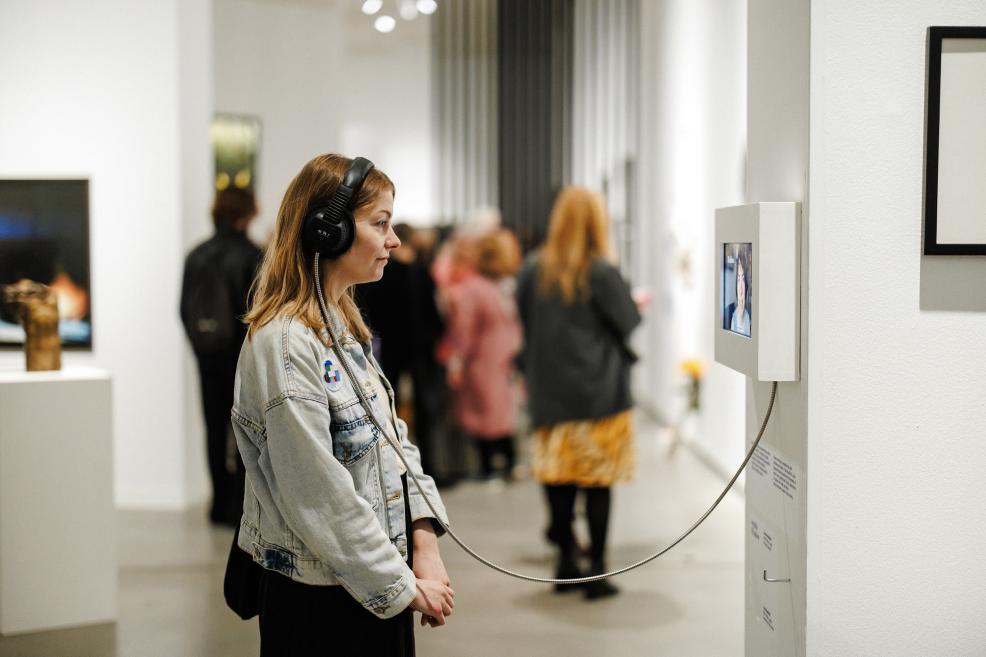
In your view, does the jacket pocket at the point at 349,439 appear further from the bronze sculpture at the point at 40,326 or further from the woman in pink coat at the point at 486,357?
the woman in pink coat at the point at 486,357

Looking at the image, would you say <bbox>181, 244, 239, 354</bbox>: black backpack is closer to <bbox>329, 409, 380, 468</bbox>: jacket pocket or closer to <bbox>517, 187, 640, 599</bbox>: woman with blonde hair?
<bbox>517, 187, 640, 599</bbox>: woman with blonde hair

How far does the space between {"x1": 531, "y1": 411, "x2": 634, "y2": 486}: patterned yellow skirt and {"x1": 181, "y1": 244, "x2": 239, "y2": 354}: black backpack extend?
1793 mm

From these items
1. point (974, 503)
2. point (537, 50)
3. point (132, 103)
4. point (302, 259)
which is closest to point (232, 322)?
point (132, 103)

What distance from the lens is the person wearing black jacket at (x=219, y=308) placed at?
17.2 feet

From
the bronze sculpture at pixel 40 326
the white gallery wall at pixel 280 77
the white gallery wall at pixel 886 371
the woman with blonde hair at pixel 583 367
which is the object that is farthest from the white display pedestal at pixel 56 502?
the white gallery wall at pixel 280 77

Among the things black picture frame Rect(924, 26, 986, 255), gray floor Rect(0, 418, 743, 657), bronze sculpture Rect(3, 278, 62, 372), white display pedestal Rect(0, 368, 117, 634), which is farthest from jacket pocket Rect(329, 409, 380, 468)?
bronze sculpture Rect(3, 278, 62, 372)

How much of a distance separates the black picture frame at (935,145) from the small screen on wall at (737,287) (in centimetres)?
38

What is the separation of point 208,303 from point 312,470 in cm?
356

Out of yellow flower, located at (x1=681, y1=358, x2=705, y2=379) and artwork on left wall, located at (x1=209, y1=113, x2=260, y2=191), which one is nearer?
yellow flower, located at (x1=681, y1=358, x2=705, y2=379)

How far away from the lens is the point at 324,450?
1.86m

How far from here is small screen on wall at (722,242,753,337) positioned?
246cm

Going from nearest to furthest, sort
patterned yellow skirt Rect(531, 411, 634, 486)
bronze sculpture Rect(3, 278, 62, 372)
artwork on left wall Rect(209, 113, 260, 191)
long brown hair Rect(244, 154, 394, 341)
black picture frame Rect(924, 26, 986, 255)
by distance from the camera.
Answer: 1. long brown hair Rect(244, 154, 394, 341)
2. black picture frame Rect(924, 26, 986, 255)
3. bronze sculpture Rect(3, 278, 62, 372)
4. patterned yellow skirt Rect(531, 411, 634, 486)
5. artwork on left wall Rect(209, 113, 260, 191)

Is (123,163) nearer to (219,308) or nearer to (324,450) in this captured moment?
(219,308)

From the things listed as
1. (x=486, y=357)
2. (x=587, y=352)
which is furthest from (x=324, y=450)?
(x=486, y=357)
